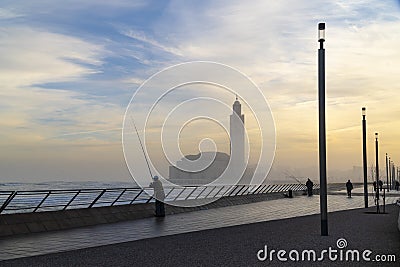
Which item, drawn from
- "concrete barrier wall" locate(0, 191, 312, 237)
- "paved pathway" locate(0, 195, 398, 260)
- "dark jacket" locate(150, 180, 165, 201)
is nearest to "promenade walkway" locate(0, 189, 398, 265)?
"paved pathway" locate(0, 195, 398, 260)

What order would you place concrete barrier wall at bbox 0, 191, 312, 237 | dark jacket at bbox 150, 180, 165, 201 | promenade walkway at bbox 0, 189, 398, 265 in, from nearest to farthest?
1. promenade walkway at bbox 0, 189, 398, 265
2. concrete barrier wall at bbox 0, 191, 312, 237
3. dark jacket at bbox 150, 180, 165, 201

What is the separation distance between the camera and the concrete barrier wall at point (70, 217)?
17.0 meters

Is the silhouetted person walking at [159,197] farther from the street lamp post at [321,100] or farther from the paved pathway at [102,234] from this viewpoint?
the street lamp post at [321,100]

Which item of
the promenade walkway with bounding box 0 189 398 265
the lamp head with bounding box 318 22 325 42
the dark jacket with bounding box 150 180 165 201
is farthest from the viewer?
the dark jacket with bounding box 150 180 165 201

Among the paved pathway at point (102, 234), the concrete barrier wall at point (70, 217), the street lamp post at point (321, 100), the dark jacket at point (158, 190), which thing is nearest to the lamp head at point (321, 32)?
the street lamp post at point (321, 100)

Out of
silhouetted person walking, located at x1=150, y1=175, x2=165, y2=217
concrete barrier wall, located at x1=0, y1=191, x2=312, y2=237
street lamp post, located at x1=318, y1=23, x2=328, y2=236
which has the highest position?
street lamp post, located at x1=318, y1=23, x2=328, y2=236

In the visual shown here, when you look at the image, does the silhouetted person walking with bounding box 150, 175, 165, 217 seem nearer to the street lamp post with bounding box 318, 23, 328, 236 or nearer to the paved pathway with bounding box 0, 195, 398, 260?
the paved pathway with bounding box 0, 195, 398, 260

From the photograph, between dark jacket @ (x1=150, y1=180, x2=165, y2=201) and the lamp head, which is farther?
dark jacket @ (x1=150, y1=180, x2=165, y2=201)

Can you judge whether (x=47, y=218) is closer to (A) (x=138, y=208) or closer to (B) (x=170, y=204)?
(A) (x=138, y=208)

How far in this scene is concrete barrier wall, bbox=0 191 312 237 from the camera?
16964mm

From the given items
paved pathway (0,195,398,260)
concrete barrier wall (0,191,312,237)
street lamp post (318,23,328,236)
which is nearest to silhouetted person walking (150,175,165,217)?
concrete barrier wall (0,191,312,237)

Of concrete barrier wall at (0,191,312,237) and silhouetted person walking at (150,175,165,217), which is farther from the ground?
silhouetted person walking at (150,175,165,217)

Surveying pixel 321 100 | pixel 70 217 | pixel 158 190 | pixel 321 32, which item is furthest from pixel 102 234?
pixel 321 32

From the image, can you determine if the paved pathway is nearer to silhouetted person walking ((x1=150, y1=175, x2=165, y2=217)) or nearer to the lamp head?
silhouetted person walking ((x1=150, y1=175, x2=165, y2=217))
